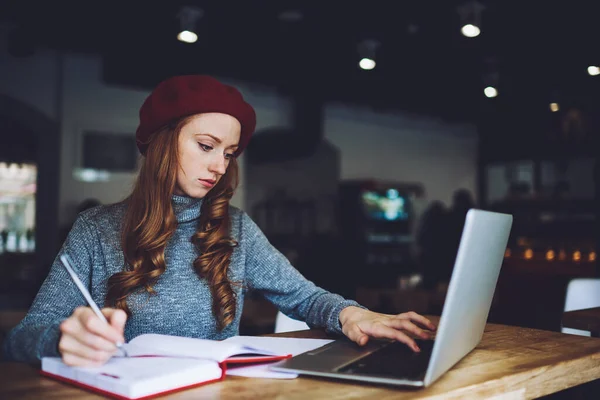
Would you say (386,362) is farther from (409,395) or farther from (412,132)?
(412,132)

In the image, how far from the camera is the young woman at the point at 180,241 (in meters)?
1.56

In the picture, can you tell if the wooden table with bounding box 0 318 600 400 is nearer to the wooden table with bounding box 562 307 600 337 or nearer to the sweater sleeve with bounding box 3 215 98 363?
the sweater sleeve with bounding box 3 215 98 363

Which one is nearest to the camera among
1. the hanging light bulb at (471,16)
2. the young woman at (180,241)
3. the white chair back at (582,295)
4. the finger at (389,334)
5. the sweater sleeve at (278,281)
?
the finger at (389,334)

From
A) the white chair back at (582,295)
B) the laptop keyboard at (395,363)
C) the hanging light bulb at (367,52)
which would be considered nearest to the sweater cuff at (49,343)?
the laptop keyboard at (395,363)

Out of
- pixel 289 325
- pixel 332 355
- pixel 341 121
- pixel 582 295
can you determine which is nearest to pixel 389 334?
pixel 332 355

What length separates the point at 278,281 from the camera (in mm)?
1779

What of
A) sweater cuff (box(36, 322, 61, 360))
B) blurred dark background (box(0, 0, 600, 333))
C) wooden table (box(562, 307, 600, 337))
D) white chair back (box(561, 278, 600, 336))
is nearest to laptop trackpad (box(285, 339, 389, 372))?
sweater cuff (box(36, 322, 61, 360))

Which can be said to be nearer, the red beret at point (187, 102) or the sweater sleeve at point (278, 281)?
the red beret at point (187, 102)

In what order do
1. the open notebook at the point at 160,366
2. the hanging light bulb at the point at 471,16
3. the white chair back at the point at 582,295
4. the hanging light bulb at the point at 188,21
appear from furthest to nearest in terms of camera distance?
the hanging light bulb at the point at 188,21
the hanging light bulb at the point at 471,16
the white chair back at the point at 582,295
the open notebook at the point at 160,366

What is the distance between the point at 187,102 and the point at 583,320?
1.31 meters

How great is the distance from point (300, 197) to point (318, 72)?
2.75 metres

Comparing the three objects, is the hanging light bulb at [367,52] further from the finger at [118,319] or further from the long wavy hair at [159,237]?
the finger at [118,319]

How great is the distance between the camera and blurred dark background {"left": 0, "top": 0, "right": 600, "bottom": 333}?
4844 millimetres

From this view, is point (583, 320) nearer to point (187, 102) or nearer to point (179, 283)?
point (179, 283)
